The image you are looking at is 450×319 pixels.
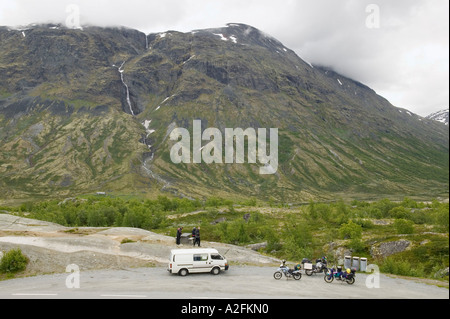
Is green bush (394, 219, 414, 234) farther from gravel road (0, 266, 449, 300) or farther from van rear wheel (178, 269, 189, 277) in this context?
van rear wheel (178, 269, 189, 277)

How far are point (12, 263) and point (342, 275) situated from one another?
38.7 metres

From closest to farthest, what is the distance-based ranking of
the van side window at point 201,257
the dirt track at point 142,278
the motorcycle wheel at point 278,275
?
the dirt track at point 142,278, the motorcycle wheel at point 278,275, the van side window at point 201,257

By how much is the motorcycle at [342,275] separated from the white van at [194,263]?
11.6m

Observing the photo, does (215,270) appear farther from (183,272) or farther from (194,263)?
(183,272)

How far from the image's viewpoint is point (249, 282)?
3212 cm

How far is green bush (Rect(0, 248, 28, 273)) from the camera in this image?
37.2m

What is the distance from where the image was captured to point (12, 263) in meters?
37.5

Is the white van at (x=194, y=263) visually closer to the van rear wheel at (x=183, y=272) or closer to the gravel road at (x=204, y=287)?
the van rear wheel at (x=183, y=272)

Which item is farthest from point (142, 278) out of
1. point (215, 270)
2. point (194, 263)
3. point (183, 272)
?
point (215, 270)

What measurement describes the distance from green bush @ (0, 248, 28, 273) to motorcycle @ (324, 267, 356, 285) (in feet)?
119

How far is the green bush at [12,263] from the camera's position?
37.2 meters

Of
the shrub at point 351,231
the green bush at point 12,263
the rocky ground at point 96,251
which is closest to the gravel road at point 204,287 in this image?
the green bush at point 12,263
